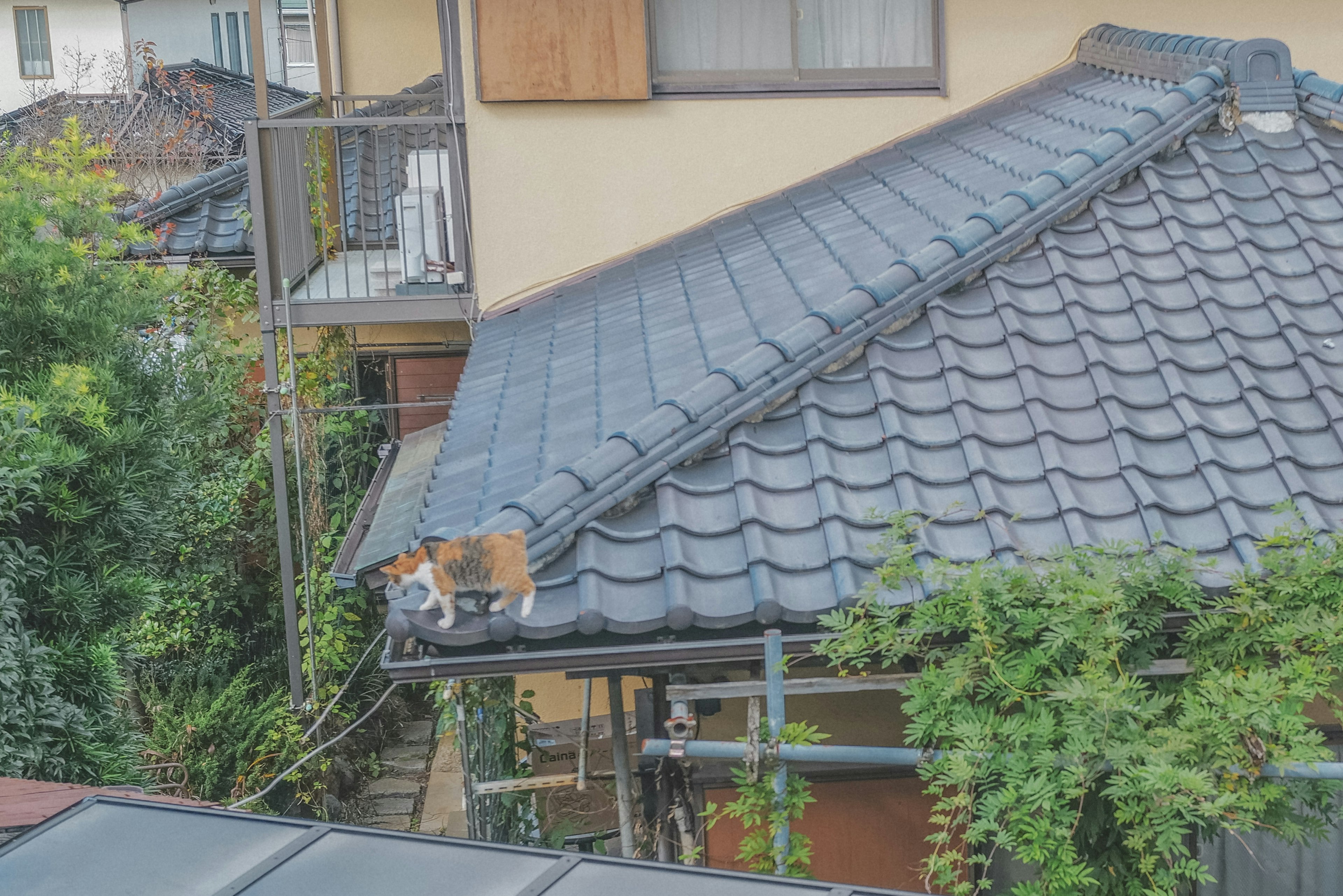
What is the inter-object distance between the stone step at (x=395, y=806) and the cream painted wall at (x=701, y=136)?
15.9ft

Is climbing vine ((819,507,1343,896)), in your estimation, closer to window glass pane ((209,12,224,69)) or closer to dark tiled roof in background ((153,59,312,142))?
dark tiled roof in background ((153,59,312,142))

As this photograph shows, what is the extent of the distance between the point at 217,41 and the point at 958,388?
2977cm

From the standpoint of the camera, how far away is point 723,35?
Answer: 7.93 meters

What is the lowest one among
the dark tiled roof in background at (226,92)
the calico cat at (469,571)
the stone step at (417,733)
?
the stone step at (417,733)

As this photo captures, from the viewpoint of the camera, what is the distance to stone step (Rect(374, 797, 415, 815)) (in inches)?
393

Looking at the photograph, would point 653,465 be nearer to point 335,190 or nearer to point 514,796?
point 514,796

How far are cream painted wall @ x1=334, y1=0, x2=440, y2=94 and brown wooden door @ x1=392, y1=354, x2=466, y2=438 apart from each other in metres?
3.15

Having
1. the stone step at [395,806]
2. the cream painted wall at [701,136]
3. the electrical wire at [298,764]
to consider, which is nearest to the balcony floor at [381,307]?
the cream painted wall at [701,136]

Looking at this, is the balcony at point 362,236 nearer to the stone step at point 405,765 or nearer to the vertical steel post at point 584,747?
the vertical steel post at point 584,747

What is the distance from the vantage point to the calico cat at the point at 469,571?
3.68 metres

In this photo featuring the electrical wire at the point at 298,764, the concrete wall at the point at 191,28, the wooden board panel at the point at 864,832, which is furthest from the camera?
the concrete wall at the point at 191,28

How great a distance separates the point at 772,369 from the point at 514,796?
11.8 feet

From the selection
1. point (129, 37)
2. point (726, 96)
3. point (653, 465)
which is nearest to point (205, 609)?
point (726, 96)

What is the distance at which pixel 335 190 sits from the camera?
11.3 metres
